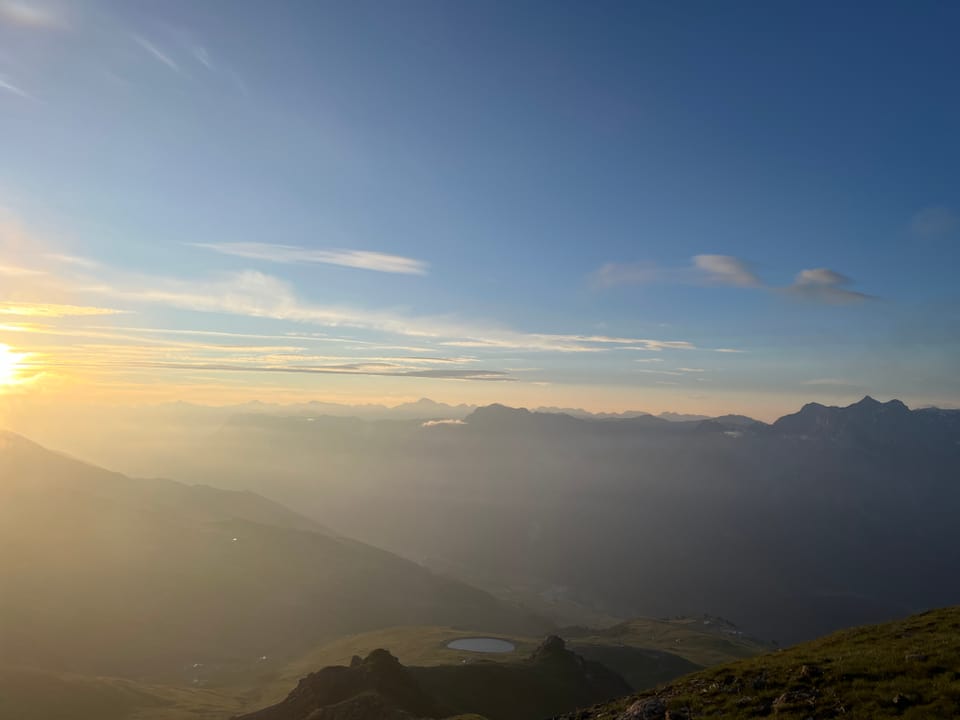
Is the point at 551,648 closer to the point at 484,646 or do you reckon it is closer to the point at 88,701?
the point at 484,646

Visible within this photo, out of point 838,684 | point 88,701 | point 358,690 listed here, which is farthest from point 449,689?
point 88,701

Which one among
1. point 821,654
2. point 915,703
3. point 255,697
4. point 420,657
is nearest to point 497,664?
point 420,657

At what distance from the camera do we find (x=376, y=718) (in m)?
78.4

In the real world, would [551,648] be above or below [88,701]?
above

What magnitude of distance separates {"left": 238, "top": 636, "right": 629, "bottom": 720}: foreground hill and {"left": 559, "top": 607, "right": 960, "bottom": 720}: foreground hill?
182ft

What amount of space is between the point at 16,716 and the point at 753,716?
17407 cm

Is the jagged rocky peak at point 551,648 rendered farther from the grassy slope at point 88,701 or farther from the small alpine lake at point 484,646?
the grassy slope at point 88,701

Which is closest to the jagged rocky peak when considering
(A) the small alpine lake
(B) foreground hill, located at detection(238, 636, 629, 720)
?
(B) foreground hill, located at detection(238, 636, 629, 720)

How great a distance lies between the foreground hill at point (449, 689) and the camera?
88875 mm

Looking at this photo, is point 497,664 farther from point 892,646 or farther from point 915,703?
point 915,703

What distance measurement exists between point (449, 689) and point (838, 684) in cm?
10294

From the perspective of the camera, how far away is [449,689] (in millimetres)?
116250

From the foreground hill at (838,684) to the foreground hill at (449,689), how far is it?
55.4 meters

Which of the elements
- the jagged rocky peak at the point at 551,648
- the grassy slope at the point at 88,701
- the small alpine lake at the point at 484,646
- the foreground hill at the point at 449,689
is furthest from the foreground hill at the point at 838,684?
the small alpine lake at the point at 484,646
